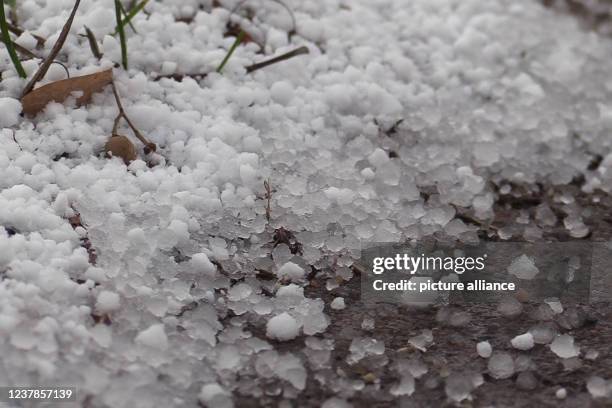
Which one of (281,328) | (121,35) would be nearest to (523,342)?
(281,328)

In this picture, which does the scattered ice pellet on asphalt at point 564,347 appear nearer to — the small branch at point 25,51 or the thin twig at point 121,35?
the thin twig at point 121,35

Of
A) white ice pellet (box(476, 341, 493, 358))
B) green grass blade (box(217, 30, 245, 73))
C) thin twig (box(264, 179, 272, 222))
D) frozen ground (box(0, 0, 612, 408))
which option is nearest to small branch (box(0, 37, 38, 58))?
frozen ground (box(0, 0, 612, 408))

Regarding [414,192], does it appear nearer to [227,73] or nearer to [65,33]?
[227,73]

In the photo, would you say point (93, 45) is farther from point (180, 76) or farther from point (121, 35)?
point (180, 76)

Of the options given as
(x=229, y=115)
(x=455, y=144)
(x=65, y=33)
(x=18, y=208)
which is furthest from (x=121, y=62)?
(x=455, y=144)

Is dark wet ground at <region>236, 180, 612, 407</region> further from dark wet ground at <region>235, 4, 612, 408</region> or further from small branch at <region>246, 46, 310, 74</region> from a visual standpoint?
small branch at <region>246, 46, 310, 74</region>

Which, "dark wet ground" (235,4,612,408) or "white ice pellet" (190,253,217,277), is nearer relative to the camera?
"dark wet ground" (235,4,612,408)
